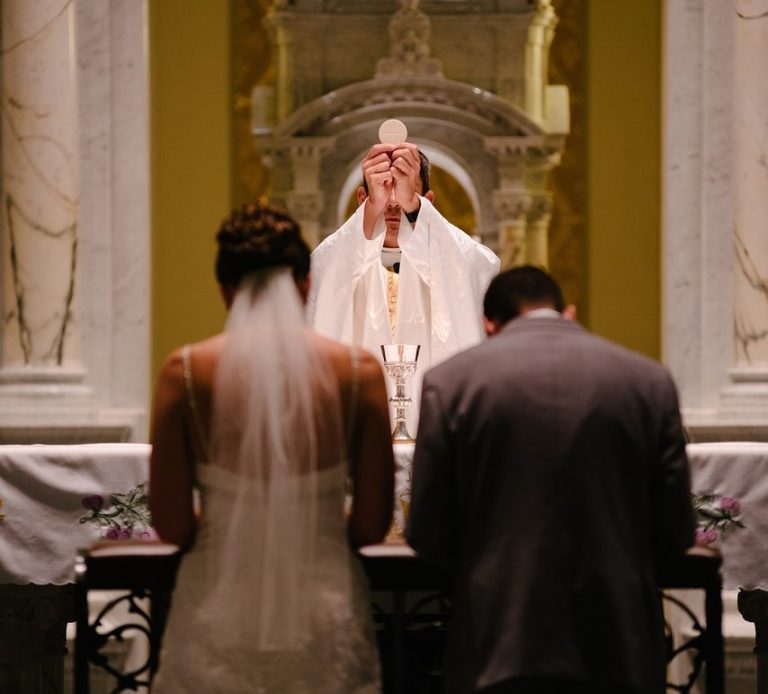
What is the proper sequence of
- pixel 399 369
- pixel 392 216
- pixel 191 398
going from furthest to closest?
1. pixel 392 216
2. pixel 399 369
3. pixel 191 398

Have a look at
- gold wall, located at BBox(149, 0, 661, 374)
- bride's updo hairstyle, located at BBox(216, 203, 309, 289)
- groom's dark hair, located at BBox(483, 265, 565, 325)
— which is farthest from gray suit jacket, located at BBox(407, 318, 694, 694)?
gold wall, located at BBox(149, 0, 661, 374)

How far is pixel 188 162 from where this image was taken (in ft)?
37.1

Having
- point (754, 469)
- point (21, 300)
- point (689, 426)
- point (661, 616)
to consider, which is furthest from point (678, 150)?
point (661, 616)

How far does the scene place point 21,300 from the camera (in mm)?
6699

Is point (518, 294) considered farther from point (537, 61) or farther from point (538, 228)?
point (537, 61)

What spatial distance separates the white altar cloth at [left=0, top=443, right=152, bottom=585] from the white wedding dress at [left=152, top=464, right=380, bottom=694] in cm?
190

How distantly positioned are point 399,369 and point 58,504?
1.35 meters

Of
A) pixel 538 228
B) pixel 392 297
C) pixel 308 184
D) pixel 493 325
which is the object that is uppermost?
pixel 308 184

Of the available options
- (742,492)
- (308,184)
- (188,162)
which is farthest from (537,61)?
(742,492)

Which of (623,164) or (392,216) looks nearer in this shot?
(392,216)

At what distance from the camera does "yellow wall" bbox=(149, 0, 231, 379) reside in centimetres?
1104

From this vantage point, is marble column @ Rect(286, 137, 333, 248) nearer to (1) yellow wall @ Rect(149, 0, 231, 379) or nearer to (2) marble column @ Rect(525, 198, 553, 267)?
(1) yellow wall @ Rect(149, 0, 231, 379)

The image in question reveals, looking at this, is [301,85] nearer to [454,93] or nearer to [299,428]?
[454,93]

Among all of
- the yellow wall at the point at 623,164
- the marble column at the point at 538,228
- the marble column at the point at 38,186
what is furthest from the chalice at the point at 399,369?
the yellow wall at the point at 623,164
